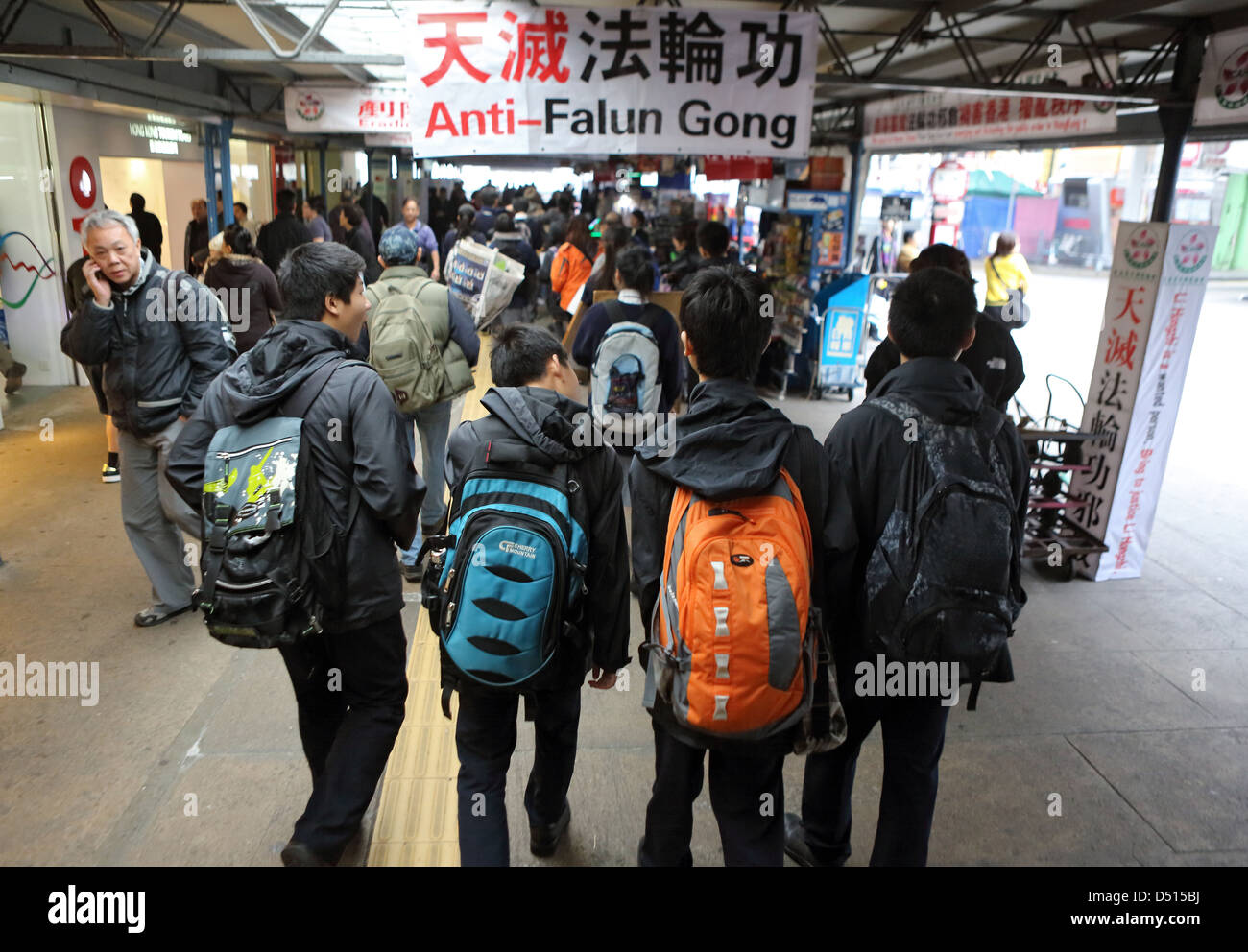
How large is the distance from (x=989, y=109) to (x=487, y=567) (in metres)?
7.77

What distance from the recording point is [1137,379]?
202 inches

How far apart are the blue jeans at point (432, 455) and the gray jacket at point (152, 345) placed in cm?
110

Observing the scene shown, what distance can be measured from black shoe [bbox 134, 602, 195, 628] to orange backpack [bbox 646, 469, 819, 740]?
329cm

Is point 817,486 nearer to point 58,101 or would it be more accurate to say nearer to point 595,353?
point 595,353

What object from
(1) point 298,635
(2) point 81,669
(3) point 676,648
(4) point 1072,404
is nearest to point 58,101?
(2) point 81,669

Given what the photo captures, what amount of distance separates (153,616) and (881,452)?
12.2 feet

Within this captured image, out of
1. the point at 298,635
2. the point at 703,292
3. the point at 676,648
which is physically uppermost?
the point at 703,292

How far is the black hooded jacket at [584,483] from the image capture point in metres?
2.29

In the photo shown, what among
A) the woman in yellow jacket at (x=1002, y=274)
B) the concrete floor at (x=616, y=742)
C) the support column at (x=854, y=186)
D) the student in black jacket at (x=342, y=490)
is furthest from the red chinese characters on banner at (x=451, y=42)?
the woman in yellow jacket at (x=1002, y=274)

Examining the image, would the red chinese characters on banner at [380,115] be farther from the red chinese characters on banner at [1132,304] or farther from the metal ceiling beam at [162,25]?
the red chinese characters on banner at [1132,304]

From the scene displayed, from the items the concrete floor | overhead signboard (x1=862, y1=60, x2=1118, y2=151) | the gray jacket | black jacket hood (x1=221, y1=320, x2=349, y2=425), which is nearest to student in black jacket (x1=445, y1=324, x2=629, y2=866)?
black jacket hood (x1=221, y1=320, x2=349, y2=425)

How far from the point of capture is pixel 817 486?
2.21 metres

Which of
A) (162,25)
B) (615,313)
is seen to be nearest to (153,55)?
(162,25)

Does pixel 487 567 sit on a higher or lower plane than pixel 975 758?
higher
